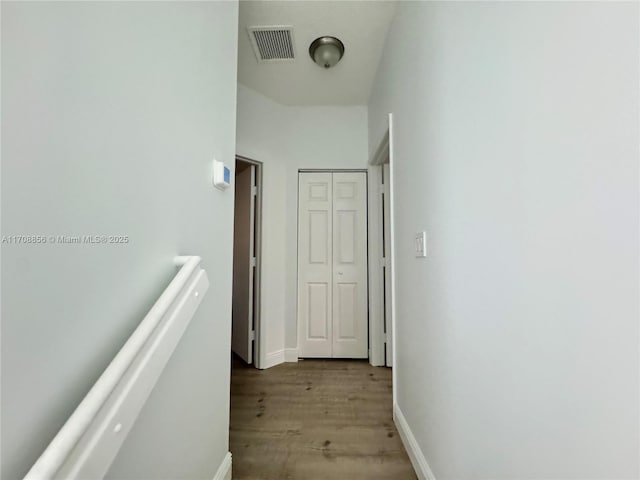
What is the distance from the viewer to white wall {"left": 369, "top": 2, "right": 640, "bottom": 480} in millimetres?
516

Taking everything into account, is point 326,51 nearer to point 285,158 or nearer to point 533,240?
point 285,158

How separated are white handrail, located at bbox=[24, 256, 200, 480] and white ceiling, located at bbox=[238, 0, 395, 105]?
202 centimetres

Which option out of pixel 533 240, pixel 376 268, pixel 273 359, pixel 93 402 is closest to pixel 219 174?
pixel 93 402

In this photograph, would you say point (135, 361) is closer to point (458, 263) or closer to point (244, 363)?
point (458, 263)

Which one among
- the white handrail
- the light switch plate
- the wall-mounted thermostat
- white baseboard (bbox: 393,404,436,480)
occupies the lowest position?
white baseboard (bbox: 393,404,436,480)

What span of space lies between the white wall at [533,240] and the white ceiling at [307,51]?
36.2 inches

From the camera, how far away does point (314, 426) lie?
1.88 metres

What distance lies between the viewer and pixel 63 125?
582 millimetres

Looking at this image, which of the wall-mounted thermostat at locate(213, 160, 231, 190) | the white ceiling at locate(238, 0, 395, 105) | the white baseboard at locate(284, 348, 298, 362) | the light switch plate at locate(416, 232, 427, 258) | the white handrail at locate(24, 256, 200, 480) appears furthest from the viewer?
the white baseboard at locate(284, 348, 298, 362)

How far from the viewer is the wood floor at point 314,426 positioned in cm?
151


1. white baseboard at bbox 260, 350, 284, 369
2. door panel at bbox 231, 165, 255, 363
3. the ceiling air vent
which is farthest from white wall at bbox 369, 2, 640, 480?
door panel at bbox 231, 165, 255, 363

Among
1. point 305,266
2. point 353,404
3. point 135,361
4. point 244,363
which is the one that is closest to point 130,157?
point 135,361

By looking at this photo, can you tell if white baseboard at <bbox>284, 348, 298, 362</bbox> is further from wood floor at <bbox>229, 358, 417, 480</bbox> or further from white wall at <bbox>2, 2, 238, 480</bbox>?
white wall at <bbox>2, 2, 238, 480</bbox>

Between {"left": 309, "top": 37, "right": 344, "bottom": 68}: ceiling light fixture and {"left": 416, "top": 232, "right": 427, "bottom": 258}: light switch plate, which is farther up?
{"left": 309, "top": 37, "right": 344, "bottom": 68}: ceiling light fixture
